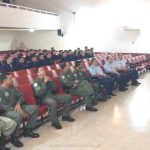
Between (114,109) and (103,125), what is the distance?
1.05 meters

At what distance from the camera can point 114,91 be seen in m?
7.36

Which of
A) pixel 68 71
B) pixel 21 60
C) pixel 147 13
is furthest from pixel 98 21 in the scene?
pixel 68 71

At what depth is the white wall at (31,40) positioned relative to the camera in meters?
13.4

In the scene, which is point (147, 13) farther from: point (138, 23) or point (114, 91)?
point (114, 91)

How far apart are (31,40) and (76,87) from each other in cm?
Result: 935

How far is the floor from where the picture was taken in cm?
379

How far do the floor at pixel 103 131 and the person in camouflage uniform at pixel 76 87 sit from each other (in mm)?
257

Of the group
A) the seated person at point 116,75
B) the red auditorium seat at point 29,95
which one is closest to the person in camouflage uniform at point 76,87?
the red auditorium seat at point 29,95

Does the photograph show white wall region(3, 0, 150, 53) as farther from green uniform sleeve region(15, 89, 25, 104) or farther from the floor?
green uniform sleeve region(15, 89, 25, 104)

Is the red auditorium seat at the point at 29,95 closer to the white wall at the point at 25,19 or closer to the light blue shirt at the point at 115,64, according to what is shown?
the light blue shirt at the point at 115,64

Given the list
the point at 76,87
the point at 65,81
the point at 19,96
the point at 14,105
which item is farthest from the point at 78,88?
the point at 14,105

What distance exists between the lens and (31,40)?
1429 cm

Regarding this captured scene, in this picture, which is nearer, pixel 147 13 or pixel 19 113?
pixel 19 113

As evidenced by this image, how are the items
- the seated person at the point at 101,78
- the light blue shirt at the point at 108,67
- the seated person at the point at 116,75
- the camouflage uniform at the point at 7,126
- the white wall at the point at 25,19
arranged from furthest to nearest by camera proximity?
the white wall at the point at 25,19
the light blue shirt at the point at 108,67
the seated person at the point at 116,75
the seated person at the point at 101,78
the camouflage uniform at the point at 7,126
